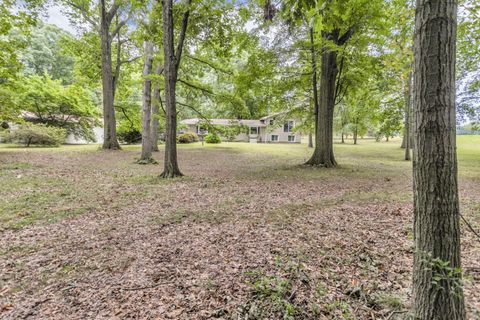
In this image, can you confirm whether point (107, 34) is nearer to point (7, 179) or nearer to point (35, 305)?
A: point (7, 179)

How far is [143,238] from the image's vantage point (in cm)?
352

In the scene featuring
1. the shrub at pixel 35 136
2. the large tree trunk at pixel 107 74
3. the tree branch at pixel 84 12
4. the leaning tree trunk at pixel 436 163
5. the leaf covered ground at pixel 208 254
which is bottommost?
the leaf covered ground at pixel 208 254

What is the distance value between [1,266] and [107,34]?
15977 mm

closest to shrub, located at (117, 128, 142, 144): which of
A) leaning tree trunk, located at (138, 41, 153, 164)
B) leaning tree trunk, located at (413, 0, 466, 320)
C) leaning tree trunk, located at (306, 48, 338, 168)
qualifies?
leaning tree trunk, located at (138, 41, 153, 164)

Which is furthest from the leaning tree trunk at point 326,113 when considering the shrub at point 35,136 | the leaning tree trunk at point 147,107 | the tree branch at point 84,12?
the shrub at point 35,136

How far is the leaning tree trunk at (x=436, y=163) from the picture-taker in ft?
5.05

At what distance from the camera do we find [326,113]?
10.2 metres

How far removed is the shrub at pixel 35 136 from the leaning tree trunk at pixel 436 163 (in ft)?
70.0

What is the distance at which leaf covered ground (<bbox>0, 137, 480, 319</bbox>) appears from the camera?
84.5 inches

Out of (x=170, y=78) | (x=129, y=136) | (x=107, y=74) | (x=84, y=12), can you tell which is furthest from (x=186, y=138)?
(x=170, y=78)

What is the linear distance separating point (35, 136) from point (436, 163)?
22.1m

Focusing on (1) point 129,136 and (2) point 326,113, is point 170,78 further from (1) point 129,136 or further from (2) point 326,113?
(1) point 129,136

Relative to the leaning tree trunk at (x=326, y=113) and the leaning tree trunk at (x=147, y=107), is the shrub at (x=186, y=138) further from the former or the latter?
the leaning tree trunk at (x=326, y=113)

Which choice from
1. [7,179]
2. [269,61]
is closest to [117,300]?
[7,179]
